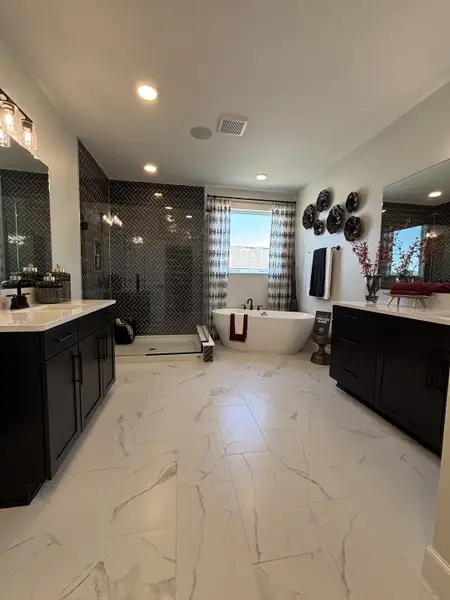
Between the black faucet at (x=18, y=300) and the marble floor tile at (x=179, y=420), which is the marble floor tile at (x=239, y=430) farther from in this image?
the black faucet at (x=18, y=300)

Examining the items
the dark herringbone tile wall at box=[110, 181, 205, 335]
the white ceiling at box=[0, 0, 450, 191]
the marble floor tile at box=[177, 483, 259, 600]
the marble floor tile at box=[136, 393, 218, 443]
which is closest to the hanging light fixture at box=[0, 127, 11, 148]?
the white ceiling at box=[0, 0, 450, 191]

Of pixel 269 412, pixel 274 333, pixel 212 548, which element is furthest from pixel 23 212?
pixel 274 333

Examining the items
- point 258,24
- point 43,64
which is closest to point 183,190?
point 43,64

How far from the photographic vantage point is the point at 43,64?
2000mm

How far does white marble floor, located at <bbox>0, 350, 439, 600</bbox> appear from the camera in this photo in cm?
106

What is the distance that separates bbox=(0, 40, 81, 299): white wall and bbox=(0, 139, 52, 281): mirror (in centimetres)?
16

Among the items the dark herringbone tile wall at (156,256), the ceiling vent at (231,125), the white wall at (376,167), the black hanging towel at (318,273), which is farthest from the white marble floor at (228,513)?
the ceiling vent at (231,125)

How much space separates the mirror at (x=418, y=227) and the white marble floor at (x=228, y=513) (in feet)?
4.46

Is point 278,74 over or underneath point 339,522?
over

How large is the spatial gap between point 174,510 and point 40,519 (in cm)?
63

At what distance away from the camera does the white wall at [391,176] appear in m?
1.02

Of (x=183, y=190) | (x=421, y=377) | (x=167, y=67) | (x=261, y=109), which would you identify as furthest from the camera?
(x=183, y=190)

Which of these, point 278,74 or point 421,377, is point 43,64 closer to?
point 278,74

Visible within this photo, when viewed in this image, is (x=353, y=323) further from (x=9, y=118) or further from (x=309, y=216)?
(x=9, y=118)
